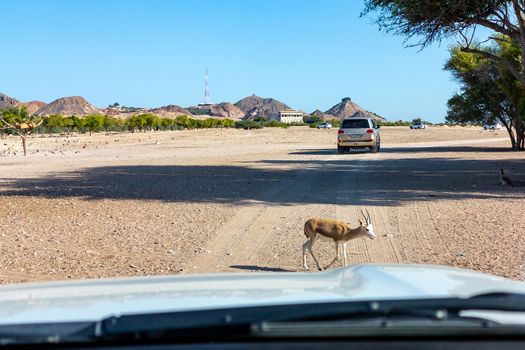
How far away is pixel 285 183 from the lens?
21609mm

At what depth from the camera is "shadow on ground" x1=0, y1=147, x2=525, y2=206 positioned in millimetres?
17797

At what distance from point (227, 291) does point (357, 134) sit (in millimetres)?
37372

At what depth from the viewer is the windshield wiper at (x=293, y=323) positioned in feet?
6.88

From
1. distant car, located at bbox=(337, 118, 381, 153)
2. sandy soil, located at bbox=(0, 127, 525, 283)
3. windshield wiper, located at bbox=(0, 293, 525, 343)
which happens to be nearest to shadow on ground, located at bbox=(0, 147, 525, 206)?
sandy soil, located at bbox=(0, 127, 525, 283)

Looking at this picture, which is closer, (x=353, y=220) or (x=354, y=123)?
(x=353, y=220)

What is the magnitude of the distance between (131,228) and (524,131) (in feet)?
116

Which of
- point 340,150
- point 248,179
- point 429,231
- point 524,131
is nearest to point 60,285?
point 429,231

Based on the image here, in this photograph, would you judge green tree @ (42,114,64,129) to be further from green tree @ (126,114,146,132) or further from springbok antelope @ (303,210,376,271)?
springbok antelope @ (303,210,376,271)

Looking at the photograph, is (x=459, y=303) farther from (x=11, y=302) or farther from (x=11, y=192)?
(x=11, y=192)

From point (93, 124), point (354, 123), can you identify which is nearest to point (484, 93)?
point (354, 123)

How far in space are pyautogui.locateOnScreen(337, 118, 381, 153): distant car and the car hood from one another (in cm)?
3641

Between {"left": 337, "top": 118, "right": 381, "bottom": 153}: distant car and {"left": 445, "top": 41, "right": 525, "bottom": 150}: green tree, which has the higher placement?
{"left": 445, "top": 41, "right": 525, "bottom": 150}: green tree

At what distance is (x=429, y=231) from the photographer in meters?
12.2

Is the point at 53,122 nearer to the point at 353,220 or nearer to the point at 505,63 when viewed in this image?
the point at 505,63
